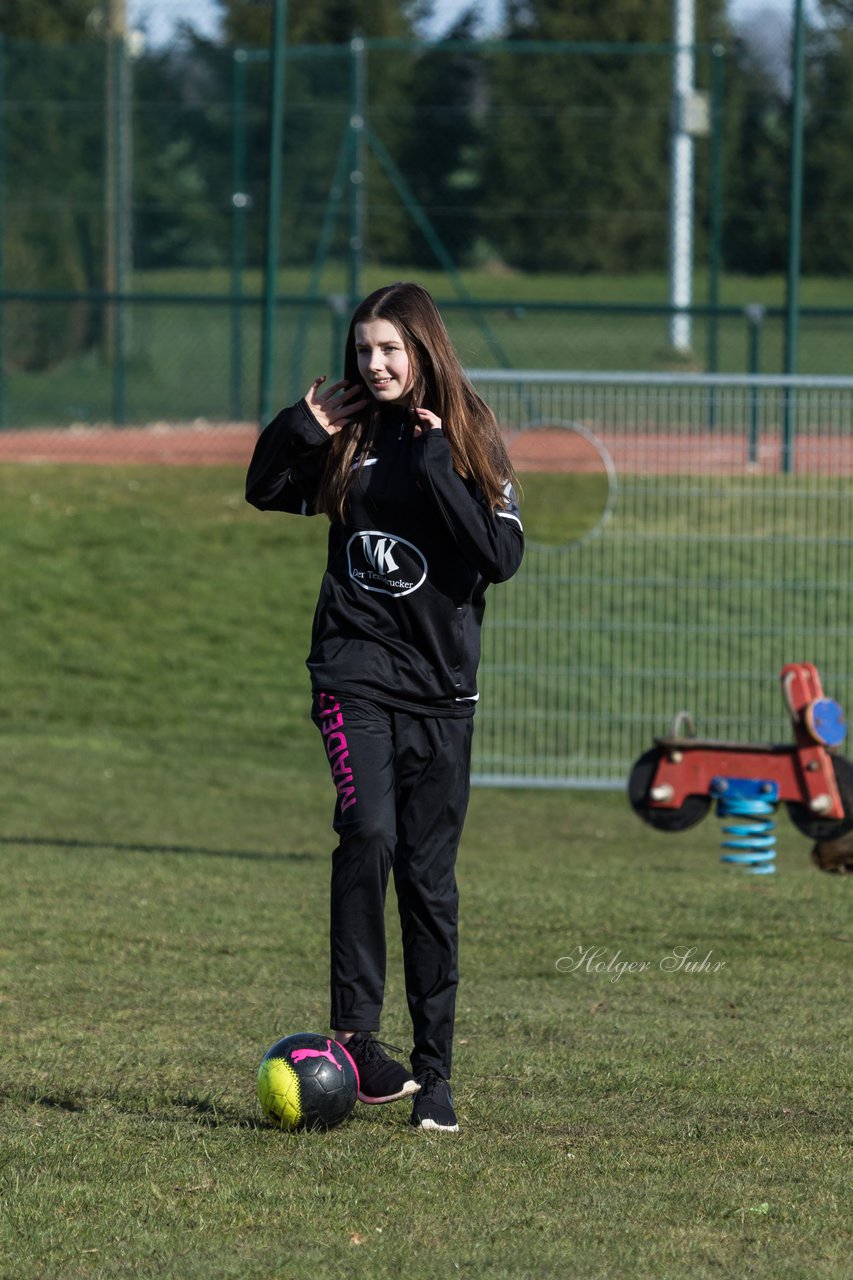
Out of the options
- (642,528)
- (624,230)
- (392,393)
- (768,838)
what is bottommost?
(768,838)

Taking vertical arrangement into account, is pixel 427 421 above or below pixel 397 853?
above

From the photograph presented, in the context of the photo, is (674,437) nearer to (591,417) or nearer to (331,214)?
(591,417)

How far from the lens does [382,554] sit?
4.45 meters

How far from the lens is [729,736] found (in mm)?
9406

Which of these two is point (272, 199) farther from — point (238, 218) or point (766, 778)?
Answer: point (766, 778)

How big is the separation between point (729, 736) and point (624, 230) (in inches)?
508

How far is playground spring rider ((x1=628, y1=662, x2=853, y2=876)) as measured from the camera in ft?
26.1

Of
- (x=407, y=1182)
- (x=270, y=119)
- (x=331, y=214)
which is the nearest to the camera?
(x=407, y=1182)

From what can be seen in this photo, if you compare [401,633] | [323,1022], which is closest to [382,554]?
[401,633]

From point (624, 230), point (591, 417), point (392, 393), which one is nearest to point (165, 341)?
point (624, 230)

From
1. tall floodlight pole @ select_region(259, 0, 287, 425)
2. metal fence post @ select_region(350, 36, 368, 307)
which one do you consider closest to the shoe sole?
tall floodlight pole @ select_region(259, 0, 287, 425)

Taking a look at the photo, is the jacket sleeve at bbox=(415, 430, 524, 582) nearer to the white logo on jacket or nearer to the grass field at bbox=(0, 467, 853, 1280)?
the white logo on jacket

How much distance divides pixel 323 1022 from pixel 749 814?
297 cm

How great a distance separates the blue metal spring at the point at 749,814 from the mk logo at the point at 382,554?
393 cm
